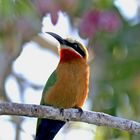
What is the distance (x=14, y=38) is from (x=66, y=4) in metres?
1.24

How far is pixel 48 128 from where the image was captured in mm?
4523

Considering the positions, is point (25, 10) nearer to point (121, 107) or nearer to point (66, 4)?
point (66, 4)

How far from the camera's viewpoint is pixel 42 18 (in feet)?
15.0

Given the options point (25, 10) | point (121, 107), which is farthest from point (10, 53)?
point (25, 10)

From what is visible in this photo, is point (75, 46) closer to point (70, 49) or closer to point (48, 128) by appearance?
point (70, 49)

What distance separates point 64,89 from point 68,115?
1.34 feet

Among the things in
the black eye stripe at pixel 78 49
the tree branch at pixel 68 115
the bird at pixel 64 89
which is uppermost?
the black eye stripe at pixel 78 49

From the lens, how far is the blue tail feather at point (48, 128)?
4523 millimetres

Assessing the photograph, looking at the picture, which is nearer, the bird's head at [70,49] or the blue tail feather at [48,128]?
the blue tail feather at [48,128]

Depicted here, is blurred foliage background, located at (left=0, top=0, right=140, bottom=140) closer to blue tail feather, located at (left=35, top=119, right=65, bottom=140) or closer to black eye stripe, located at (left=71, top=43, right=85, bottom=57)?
black eye stripe, located at (left=71, top=43, right=85, bottom=57)

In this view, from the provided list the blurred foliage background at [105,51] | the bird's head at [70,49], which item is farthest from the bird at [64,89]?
the blurred foliage background at [105,51]

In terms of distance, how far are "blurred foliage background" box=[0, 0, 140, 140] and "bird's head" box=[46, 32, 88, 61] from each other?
11cm

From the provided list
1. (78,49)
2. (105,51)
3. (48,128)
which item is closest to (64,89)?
(48,128)

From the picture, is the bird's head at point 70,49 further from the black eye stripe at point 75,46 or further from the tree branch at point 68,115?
the tree branch at point 68,115
